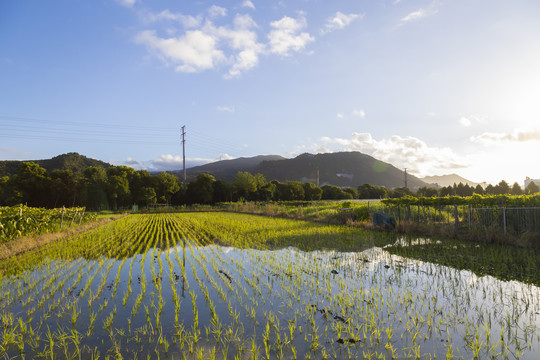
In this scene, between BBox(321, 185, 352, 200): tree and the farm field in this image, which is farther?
BBox(321, 185, 352, 200): tree

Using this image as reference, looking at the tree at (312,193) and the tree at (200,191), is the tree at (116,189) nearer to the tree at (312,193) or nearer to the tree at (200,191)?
the tree at (200,191)

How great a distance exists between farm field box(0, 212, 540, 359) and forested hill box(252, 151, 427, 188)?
9288 centimetres

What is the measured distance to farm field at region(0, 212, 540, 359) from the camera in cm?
359

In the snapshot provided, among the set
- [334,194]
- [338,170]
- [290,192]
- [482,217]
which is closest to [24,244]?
[482,217]

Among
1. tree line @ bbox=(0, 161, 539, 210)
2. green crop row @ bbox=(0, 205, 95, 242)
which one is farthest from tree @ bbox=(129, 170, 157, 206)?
green crop row @ bbox=(0, 205, 95, 242)

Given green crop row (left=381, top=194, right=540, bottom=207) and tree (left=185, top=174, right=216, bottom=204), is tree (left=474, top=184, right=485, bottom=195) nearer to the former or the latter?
green crop row (left=381, top=194, right=540, bottom=207)

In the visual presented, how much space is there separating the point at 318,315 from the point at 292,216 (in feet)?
66.0

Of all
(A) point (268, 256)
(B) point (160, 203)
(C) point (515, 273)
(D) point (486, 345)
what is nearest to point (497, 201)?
(C) point (515, 273)

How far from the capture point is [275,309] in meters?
4.80

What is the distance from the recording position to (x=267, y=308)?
486 cm

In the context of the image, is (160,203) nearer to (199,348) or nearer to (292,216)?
(292,216)

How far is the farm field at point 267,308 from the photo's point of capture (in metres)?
3.59

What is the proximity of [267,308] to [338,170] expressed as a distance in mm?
106530

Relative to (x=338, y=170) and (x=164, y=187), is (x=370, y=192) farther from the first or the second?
(x=164, y=187)
